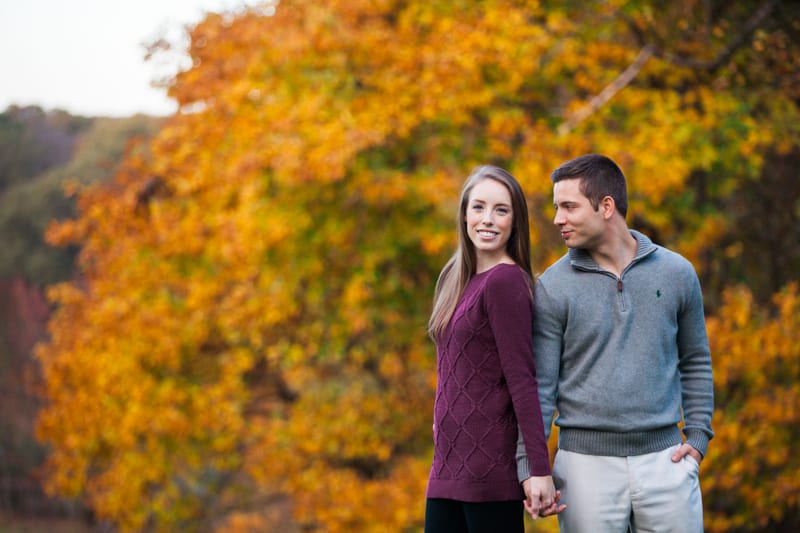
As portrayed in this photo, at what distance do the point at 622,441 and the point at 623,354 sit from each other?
0.23 m

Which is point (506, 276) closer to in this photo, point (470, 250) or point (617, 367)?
point (470, 250)

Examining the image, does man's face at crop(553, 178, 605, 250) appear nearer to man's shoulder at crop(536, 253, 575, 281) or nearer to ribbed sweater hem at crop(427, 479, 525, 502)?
man's shoulder at crop(536, 253, 575, 281)

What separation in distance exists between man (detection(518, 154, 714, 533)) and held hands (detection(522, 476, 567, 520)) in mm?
65

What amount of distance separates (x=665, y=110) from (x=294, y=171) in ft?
10.3

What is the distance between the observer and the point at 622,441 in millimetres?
2445

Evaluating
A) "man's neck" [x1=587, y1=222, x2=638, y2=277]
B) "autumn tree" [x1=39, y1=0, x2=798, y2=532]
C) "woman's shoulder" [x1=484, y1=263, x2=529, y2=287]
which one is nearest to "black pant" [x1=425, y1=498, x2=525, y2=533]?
"woman's shoulder" [x1=484, y1=263, x2=529, y2=287]

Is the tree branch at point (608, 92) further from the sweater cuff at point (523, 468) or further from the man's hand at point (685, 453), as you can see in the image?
the sweater cuff at point (523, 468)

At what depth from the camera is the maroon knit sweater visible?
2439 millimetres

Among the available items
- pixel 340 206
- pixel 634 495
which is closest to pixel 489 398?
pixel 634 495

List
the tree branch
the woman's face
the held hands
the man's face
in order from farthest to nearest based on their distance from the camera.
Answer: the tree branch
the woman's face
the man's face
the held hands

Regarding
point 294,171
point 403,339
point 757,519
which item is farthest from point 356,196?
point 757,519

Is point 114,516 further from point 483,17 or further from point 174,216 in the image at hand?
point 483,17

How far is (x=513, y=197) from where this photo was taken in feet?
8.64

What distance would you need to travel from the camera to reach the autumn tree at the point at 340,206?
729cm
